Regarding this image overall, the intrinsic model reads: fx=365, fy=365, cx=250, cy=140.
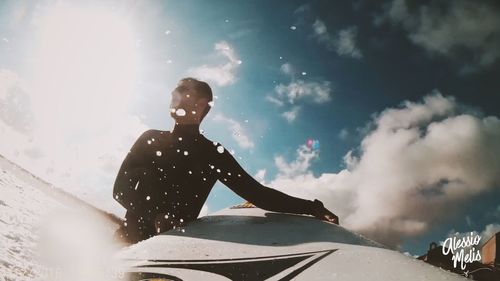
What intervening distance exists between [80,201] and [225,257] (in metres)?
2.69

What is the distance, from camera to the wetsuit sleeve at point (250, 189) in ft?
10.1

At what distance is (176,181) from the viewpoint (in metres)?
3.04

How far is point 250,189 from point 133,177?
0.98 meters

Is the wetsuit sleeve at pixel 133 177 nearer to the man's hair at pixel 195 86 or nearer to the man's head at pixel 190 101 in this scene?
the man's head at pixel 190 101

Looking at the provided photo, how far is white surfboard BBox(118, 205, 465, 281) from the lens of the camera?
6.36 ft

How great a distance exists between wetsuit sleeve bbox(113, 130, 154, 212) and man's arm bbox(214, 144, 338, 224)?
0.62 m

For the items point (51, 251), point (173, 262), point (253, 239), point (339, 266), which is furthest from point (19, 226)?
point (339, 266)

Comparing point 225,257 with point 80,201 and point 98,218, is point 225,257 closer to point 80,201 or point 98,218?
point 98,218

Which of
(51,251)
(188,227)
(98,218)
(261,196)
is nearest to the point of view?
(51,251)

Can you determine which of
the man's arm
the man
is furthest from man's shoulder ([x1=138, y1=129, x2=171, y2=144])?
the man's arm

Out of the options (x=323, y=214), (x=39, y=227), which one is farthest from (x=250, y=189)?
(x=39, y=227)

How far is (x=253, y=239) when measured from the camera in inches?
101

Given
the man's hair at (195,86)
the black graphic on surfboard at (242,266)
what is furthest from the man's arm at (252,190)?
the black graphic on surfboard at (242,266)

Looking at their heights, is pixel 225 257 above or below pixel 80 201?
below
